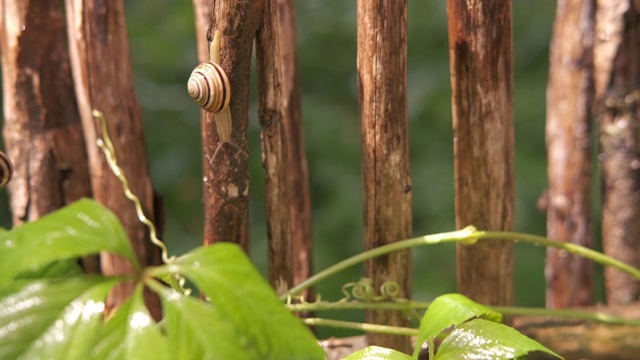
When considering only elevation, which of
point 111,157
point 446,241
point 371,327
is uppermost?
point 111,157

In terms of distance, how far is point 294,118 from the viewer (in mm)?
1144

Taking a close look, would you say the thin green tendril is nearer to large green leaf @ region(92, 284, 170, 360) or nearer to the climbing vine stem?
the climbing vine stem

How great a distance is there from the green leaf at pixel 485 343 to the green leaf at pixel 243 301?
20 centimetres

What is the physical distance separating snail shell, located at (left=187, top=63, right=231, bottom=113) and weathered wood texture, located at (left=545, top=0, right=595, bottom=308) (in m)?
0.77

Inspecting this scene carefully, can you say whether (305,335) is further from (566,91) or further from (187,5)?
(187,5)

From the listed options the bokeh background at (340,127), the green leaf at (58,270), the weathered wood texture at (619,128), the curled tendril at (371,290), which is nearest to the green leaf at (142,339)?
the green leaf at (58,270)

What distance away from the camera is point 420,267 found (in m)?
2.24

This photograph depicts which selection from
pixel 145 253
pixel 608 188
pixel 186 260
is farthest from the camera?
pixel 608 188

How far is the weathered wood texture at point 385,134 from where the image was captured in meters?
0.90

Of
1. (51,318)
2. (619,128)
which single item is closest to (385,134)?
(51,318)

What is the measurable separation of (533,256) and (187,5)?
1.37 meters

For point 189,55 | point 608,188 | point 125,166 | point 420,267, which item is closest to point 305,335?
point 125,166

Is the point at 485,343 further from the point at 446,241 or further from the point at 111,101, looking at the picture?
the point at 111,101

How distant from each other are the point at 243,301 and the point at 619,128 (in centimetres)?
96
